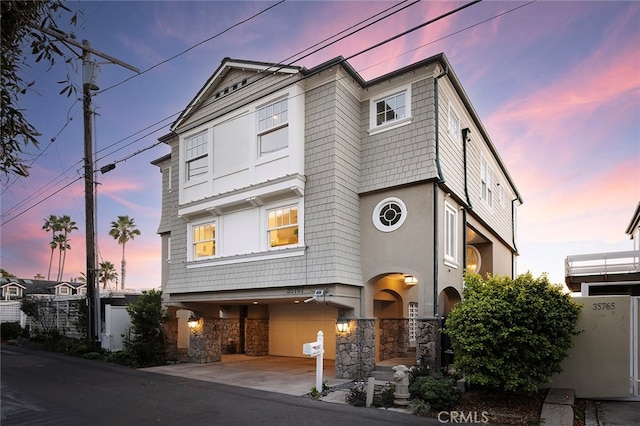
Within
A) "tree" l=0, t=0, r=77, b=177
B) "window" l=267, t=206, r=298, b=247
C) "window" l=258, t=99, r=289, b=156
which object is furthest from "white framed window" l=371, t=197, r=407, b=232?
"tree" l=0, t=0, r=77, b=177

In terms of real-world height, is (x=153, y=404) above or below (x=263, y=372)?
above

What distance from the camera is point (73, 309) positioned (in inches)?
845

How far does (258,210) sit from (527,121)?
986cm

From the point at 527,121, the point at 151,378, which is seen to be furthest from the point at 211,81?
the point at 527,121

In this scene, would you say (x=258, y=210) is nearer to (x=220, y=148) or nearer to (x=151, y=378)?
(x=220, y=148)

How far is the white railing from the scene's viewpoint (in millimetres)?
14234

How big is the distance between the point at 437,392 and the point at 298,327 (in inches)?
388

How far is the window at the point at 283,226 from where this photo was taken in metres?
12.8

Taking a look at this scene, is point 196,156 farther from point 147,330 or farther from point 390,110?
point 390,110

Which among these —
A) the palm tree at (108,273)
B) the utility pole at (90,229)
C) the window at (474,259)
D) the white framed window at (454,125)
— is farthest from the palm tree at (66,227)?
the white framed window at (454,125)

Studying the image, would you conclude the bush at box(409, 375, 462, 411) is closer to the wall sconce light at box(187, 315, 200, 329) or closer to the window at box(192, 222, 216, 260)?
the window at box(192, 222, 216, 260)

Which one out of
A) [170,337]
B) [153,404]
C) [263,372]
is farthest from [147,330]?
[153,404]

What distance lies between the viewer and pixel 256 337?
61.5 ft

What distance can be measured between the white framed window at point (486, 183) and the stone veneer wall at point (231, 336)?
39.0ft
